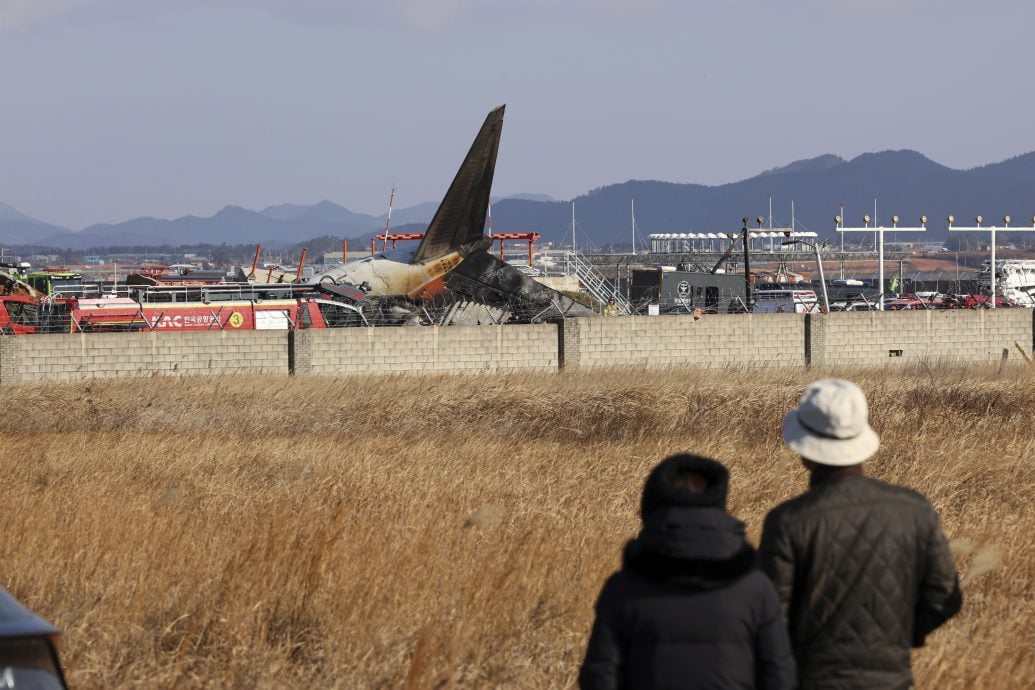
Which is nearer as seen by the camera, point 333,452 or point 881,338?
point 333,452

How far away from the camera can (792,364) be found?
44.9 meters

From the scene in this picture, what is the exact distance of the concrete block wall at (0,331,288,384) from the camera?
39.0 metres

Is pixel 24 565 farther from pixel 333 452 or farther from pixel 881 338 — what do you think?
pixel 881 338

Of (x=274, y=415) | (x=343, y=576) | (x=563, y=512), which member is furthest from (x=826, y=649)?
(x=274, y=415)

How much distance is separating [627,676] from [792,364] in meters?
41.2

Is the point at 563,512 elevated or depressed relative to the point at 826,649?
depressed

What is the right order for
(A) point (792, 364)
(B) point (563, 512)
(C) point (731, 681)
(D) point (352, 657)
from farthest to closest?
(A) point (792, 364) < (B) point (563, 512) < (D) point (352, 657) < (C) point (731, 681)

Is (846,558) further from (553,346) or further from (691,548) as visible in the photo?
(553,346)

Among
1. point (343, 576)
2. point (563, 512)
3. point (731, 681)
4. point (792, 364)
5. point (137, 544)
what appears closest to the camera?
point (731, 681)

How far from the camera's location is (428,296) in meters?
52.2

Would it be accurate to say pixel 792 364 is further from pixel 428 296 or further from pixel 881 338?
pixel 428 296

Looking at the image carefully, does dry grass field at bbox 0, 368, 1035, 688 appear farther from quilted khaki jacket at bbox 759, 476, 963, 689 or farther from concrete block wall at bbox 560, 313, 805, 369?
concrete block wall at bbox 560, 313, 805, 369

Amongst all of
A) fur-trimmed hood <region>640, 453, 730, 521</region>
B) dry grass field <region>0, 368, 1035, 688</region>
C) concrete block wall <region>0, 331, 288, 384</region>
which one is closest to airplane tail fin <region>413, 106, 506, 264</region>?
concrete block wall <region>0, 331, 288, 384</region>

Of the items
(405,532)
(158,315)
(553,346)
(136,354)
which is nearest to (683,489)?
(405,532)
